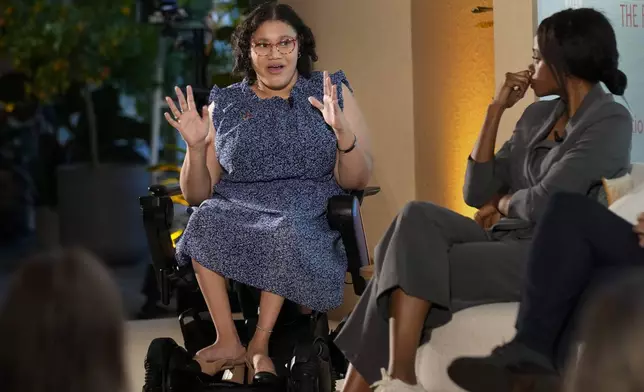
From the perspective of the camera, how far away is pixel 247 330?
10.4ft

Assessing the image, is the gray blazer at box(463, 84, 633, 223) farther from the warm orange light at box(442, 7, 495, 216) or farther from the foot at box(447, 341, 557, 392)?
the warm orange light at box(442, 7, 495, 216)

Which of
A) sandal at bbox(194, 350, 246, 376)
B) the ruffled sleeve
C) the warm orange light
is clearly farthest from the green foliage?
sandal at bbox(194, 350, 246, 376)

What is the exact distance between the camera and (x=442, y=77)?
181 inches

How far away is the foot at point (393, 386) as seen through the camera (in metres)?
2.54

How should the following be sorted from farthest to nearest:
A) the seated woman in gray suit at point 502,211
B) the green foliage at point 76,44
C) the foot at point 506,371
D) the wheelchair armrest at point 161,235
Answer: the green foliage at point 76,44 < the wheelchair armrest at point 161,235 < the seated woman in gray suit at point 502,211 < the foot at point 506,371

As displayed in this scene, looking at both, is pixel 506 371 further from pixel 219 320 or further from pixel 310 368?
pixel 219 320

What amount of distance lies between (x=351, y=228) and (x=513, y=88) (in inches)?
27.0

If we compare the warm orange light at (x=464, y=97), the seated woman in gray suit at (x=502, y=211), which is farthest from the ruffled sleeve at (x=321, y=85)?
the warm orange light at (x=464, y=97)

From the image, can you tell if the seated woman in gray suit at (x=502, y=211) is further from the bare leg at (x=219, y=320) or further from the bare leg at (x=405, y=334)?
the bare leg at (x=219, y=320)

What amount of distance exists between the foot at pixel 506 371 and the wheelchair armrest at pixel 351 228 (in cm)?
46

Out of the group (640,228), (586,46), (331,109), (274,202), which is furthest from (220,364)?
(586,46)

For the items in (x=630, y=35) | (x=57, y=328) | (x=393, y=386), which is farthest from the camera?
(x=630, y=35)

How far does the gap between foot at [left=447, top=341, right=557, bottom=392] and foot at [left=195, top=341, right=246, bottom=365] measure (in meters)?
0.64

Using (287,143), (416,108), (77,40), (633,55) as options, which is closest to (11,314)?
(287,143)
